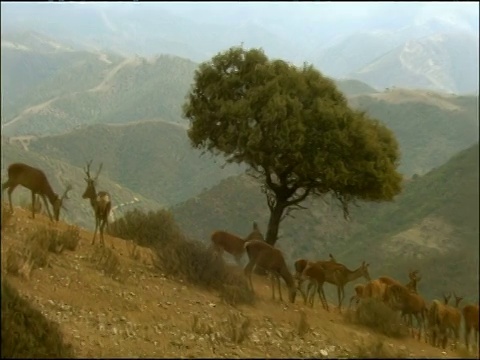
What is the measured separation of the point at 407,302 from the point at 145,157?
14831cm

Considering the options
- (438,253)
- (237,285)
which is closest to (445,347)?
(237,285)

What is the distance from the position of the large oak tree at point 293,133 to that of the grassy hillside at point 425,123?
116 m

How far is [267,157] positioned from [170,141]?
14588 centimetres

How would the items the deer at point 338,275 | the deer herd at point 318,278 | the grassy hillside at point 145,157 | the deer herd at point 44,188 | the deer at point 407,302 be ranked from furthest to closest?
the grassy hillside at point 145,157 < the deer at point 338,275 < the deer herd at point 44,188 < the deer at point 407,302 < the deer herd at point 318,278

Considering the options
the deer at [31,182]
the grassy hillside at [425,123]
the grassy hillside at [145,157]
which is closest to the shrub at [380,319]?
the deer at [31,182]

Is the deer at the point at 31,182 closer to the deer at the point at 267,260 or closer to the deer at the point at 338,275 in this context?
the deer at the point at 267,260

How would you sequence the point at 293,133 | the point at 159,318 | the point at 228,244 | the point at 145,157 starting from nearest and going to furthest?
the point at 159,318 → the point at 228,244 → the point at 293,133 → the point at 145,157

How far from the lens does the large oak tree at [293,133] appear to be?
2081 cm

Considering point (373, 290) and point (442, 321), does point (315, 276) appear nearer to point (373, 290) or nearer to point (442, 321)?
point (373, 290)

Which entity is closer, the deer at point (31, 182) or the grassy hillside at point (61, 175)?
the deer at point (31, 182)

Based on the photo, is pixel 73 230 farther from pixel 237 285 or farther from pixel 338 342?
pixel 338 342

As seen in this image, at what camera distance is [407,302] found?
13.8 meters

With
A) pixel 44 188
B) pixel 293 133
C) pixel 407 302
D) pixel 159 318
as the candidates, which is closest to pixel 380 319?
pixel 407 302

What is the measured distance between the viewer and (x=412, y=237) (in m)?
69.1
